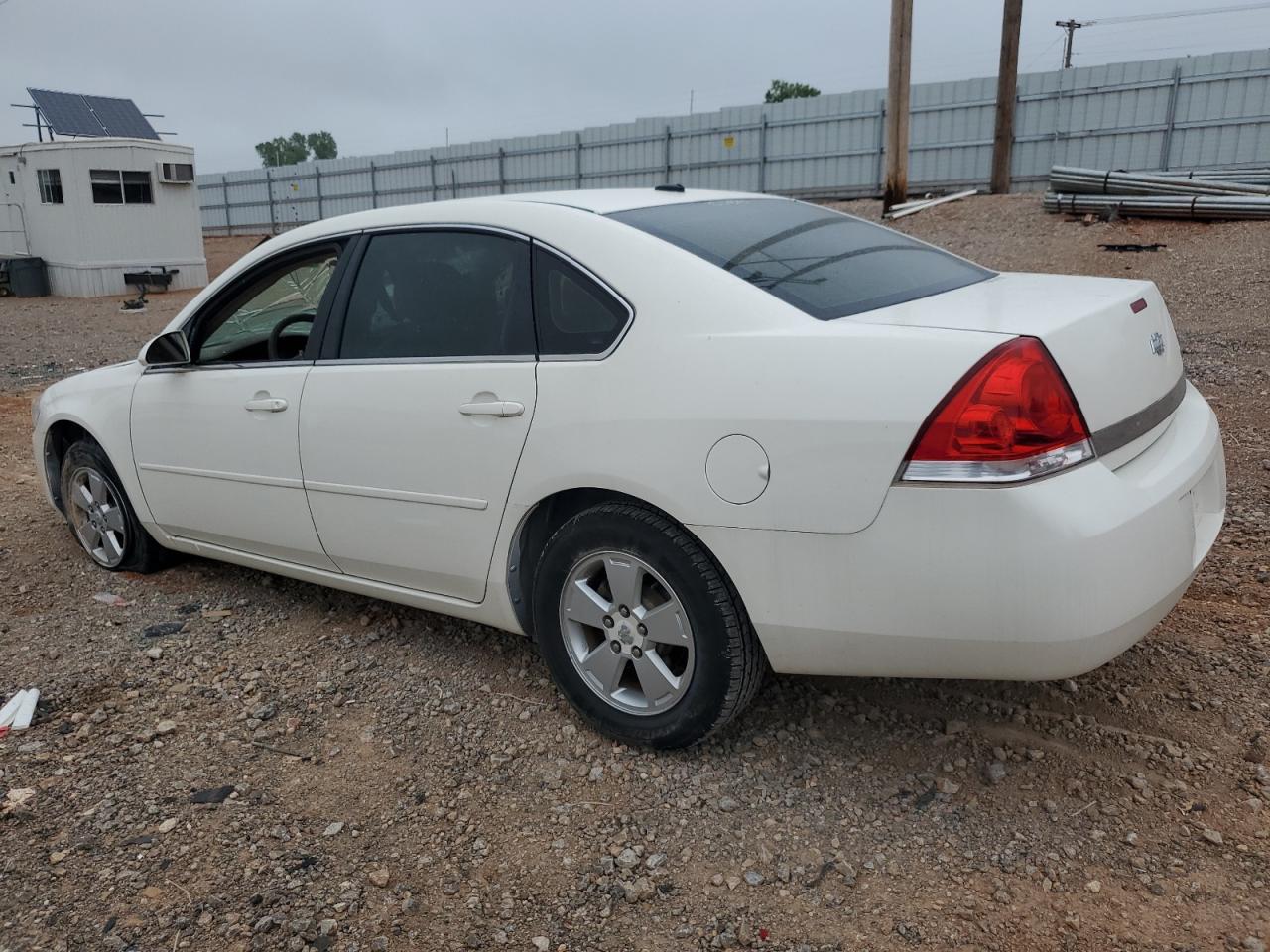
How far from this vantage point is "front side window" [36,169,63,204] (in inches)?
806

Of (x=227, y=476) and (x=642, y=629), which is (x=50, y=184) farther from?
(x=642, y=629)

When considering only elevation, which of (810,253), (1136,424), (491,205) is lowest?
(1136,424)

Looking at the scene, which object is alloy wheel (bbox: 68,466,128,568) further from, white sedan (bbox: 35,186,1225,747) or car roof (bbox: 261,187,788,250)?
car roof (bbox: 261,187,788,250)

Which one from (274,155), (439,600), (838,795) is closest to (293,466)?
(439,600)

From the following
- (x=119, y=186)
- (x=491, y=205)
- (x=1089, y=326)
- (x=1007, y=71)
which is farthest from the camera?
(x=119, y=186)

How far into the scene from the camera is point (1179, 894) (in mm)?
2301

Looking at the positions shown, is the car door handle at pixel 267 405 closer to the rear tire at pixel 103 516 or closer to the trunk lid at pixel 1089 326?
the rear tire at pixel 103 516

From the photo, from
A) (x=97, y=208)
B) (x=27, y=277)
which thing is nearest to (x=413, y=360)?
(x=97, y=208)

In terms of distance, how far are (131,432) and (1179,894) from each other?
13.3ft

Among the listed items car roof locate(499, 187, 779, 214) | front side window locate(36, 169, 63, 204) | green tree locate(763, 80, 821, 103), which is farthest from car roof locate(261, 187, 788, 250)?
green tree locate(763, 80, 821, 103)

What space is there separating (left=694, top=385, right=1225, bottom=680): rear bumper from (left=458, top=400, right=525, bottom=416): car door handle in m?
0.72

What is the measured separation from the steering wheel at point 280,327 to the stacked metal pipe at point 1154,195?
522 inches

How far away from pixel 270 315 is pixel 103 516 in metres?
1.45

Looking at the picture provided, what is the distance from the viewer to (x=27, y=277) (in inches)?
842
